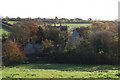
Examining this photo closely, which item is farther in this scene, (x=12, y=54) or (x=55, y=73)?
(x=12, y=54)

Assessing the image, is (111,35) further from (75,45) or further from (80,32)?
(80,32)

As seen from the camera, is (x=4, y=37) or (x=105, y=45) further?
(x=4, y=37)

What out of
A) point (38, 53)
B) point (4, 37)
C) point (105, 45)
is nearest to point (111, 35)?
point (105, 45)

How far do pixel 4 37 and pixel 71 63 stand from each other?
2140 cm

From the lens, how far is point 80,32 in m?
77.4

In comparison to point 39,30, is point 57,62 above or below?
below

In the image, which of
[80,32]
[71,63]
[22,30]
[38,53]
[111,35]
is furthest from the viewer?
[80,32]

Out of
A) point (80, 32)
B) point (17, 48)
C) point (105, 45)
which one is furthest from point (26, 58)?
point (80, 32)

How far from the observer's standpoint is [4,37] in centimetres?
6919

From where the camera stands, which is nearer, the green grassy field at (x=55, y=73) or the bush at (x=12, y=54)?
the green grassy field at (x=55, y=73)

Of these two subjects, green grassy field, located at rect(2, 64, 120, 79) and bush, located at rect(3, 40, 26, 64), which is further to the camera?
bush, located at rect(3, 40, 26, 64)

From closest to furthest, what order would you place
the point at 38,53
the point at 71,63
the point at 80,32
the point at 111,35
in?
the point at 71,63 → the point at 111,35 → the point at 38,53 → the point at 80,32

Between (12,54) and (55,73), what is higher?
(55,73)

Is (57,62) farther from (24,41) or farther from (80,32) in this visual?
(80,32)
